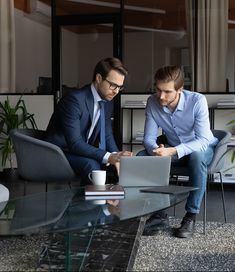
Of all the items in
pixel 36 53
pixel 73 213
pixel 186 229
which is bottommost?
pixel 186 229

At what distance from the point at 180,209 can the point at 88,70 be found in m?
2.70

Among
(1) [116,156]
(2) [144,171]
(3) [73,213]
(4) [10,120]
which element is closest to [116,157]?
(1) [116,156]

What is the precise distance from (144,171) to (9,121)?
341cm

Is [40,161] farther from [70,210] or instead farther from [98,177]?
[70,210]

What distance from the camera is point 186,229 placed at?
10.4ft

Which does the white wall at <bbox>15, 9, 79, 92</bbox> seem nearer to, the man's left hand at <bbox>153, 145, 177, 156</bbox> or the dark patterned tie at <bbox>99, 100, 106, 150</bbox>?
the dark patterned tie at <bbox>99, 100, 106, 150</bbox>

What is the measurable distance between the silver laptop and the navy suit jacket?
411mm

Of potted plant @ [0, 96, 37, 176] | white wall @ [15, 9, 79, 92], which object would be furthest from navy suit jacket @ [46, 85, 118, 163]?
white wall @ [15, 9, 79, 92]

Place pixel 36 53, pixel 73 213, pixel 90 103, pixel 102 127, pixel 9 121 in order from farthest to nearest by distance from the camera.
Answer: pixel 36 53
pixel 9 121
pixel 102 127
pixel 90 103
pixel 73 213

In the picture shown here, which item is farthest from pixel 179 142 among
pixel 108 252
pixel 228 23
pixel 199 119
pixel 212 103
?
pixel 228 23

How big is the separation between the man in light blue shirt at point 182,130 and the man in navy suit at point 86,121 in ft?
0.98

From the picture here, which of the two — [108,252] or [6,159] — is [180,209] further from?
[6,159]

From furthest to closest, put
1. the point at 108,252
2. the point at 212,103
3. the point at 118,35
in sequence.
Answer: the point at 118,35 → the point at 212,103 → the point at 108,252

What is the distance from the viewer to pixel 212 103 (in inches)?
214
